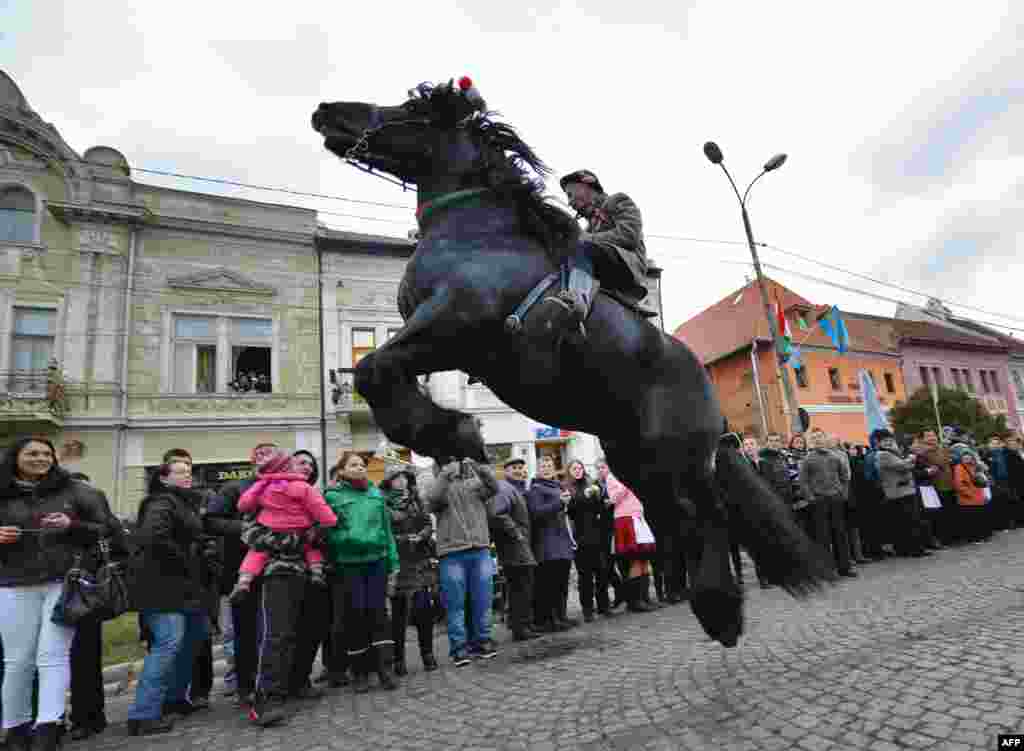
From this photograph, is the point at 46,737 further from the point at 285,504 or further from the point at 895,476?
the point at 895,476

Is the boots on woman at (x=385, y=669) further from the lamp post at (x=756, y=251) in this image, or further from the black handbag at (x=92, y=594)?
the lamp post at (x=756, y=251)

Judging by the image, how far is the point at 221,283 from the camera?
18656 mm

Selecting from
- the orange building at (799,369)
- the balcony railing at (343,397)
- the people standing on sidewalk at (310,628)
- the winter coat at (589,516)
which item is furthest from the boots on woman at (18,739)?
the orange building at (799,369)

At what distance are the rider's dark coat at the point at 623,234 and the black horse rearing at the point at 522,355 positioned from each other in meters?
0.20

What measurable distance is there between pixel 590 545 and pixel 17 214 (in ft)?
65.1

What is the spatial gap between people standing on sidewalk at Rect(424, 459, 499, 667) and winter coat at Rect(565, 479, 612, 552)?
1.68 m

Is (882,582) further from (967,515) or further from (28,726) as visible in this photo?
(28,726)

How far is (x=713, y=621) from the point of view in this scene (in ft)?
10.5

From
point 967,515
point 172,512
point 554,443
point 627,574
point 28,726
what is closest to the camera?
point 28,726

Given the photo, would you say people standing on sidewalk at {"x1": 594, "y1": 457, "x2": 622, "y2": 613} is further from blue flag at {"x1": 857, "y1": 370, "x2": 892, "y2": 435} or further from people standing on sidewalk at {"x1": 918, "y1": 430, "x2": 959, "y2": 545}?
blue flag at {"x1": 857, "y1": 370, "x2": 892, "y2": 435}

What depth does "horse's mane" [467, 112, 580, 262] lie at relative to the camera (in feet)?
9.68

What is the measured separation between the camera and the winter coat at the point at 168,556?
4.85 m

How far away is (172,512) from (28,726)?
1694 mm

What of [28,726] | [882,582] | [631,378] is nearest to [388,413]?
[631,378]
